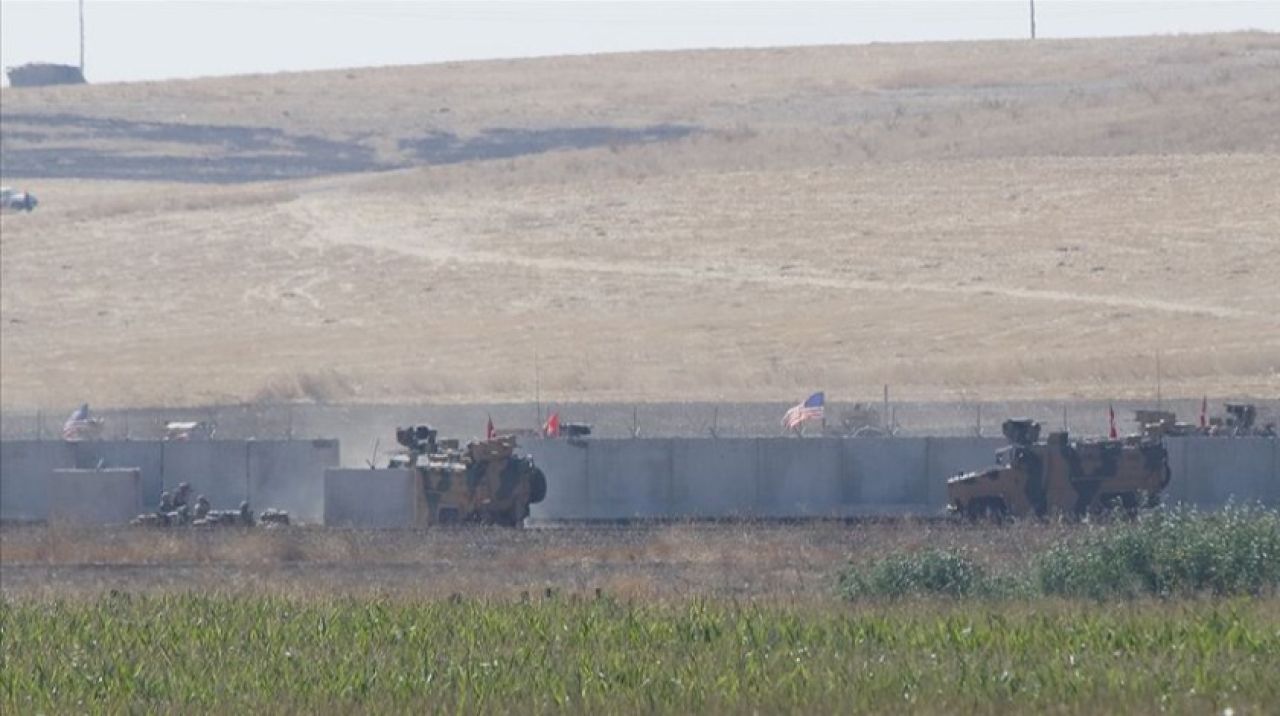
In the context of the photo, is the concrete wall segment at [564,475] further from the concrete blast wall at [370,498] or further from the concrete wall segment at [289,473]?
the concrete wall segment at [289,473]

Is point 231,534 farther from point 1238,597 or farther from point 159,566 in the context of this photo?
point 1238,597

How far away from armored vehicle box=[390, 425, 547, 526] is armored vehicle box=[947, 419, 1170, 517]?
667cm

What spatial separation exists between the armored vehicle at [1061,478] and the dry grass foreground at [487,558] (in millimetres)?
1241

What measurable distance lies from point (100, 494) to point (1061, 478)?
52.4 ft

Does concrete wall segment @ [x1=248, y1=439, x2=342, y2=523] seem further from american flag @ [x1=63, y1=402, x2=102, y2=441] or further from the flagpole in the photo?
the flagpole

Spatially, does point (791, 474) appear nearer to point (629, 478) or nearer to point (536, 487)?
point (629, 478)

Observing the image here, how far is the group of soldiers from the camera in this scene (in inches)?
1435

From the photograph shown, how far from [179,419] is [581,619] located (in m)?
31.8

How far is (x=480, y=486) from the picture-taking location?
36219 mm

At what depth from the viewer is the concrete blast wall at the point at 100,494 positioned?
39.1 m

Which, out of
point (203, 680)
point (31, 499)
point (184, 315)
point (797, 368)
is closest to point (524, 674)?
point (203, 680)

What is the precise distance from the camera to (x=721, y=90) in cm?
11556

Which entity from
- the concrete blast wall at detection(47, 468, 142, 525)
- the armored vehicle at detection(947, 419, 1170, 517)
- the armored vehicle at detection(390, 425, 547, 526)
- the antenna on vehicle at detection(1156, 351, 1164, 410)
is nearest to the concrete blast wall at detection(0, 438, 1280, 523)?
the armored vehicle at detection(390, 425, 547, 526)

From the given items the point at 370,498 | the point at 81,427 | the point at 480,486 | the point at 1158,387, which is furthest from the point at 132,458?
the point at 1158,387
